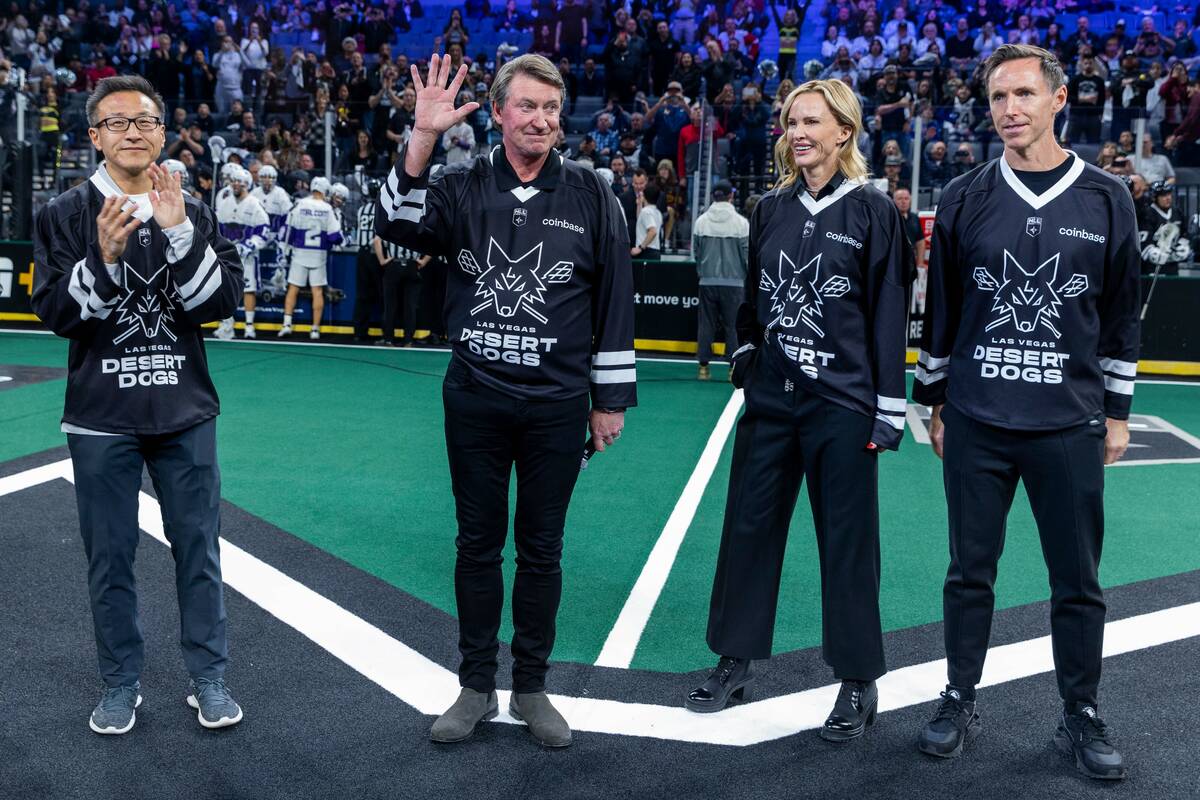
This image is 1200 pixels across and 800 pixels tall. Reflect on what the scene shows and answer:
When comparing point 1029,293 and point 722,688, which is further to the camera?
point 722,688

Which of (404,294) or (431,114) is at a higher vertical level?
(431,114)

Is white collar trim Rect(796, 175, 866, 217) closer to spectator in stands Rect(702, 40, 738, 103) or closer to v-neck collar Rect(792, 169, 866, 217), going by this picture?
v-neck collar Rect(792, 169, 866, 217)

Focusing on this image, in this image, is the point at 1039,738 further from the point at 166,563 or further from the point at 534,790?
the point at 166,563

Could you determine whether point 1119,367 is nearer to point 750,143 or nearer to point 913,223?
point 913,223

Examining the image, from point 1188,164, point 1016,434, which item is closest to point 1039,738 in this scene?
point 1016,434

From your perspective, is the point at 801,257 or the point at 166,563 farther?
the point at 166,563

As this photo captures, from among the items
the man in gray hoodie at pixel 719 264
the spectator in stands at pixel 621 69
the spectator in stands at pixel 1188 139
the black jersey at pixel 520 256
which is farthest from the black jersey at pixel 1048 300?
the spectator in stands at pixel 621 69

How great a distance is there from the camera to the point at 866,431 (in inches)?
162

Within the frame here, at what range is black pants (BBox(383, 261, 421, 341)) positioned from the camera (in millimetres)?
15852

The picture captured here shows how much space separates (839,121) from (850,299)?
62 centimetres

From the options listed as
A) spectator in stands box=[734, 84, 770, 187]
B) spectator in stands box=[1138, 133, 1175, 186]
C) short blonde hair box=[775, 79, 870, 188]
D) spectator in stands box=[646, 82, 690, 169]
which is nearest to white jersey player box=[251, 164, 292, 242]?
spectator in stands box=[646, 82, 690, 169]

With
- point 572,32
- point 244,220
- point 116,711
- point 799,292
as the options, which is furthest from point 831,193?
point 572,32

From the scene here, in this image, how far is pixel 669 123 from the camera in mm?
18219

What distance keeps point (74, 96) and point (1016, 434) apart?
68.8ft
